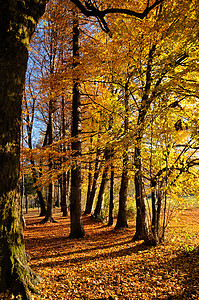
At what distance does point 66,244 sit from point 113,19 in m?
7.79

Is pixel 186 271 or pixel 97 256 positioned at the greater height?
pixel 186 271

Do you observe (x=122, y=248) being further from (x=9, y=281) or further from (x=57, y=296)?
(x=9, y=281)

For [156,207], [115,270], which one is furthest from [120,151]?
[115,270]

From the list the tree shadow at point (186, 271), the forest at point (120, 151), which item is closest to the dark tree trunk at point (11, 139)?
the forest at point (120, 151)

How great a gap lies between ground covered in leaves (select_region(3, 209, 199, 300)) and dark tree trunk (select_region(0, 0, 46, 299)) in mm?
711

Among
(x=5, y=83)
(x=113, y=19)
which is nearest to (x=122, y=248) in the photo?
(x=5, y=83)

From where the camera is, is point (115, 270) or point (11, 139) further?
point (115, 270)

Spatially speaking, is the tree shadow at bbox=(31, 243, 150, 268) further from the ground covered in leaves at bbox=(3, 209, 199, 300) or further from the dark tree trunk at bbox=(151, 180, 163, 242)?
the dark tree trunk at bbox=(151, 180, 163, 242)

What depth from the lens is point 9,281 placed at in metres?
2.79

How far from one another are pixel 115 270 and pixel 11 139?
388cm

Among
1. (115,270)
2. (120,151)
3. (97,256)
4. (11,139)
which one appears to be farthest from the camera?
(120,151)

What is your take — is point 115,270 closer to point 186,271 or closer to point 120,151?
point 186,271

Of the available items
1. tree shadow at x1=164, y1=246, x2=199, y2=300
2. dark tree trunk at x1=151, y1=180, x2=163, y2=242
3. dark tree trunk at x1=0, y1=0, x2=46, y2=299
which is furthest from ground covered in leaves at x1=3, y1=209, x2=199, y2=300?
dark tree trunk at x1=0, y1=0, x2=46, y2=299

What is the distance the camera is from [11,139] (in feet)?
9.55
